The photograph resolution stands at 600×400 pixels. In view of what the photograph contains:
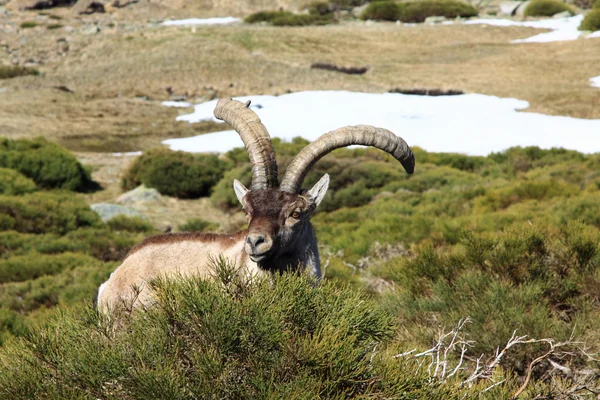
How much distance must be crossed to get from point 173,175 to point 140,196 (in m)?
1.39

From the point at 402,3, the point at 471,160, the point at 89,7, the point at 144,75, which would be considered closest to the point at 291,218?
the point at 471,160

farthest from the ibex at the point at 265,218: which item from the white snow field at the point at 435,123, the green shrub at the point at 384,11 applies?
the green shrub at the point at 384,11

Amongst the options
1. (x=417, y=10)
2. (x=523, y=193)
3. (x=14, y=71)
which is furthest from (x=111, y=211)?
(x=417, y=10)

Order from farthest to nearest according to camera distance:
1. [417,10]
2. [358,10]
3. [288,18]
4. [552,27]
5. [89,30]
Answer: [358,10], [288,18], [417,10], [89,30], [552,27]

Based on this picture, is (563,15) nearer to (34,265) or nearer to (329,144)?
(34,265)

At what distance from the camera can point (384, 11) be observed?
66.4 m

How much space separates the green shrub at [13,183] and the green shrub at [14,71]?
2784cm

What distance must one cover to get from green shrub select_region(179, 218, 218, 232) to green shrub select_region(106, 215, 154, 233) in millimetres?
826

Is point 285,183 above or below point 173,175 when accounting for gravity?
above

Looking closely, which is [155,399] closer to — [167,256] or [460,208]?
[167,256]

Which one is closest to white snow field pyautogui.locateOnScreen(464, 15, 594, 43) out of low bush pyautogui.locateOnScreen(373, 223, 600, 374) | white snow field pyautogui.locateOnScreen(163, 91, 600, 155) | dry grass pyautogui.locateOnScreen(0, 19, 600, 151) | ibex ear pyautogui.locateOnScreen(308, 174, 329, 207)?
dry grass pyautogui.locateOnScreen(0, 19, 600, 151)

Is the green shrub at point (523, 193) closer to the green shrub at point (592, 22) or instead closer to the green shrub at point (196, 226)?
the green shrub at point (196, 226)

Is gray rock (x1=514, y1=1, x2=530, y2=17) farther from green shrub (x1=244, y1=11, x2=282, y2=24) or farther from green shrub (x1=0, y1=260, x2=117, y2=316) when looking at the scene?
green shrub (x1=0, y1=260, x2=117, y2=316)

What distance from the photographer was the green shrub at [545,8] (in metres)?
59.3
